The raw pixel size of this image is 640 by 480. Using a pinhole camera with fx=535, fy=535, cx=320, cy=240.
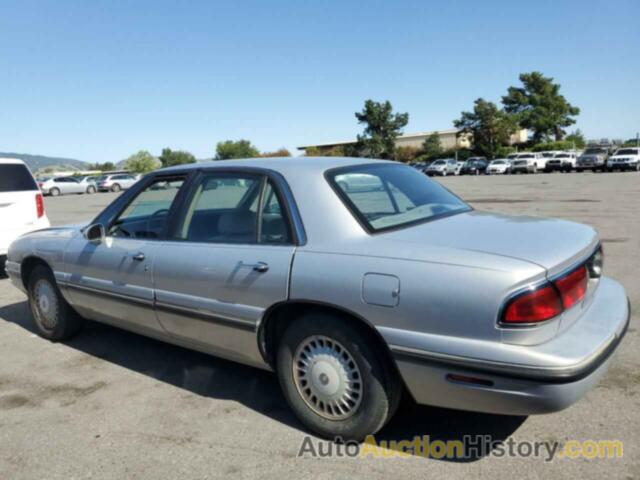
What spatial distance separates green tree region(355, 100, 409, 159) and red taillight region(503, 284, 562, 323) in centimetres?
6518

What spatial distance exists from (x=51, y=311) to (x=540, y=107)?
70.0 meters

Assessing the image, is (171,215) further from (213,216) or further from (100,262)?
(100,262)

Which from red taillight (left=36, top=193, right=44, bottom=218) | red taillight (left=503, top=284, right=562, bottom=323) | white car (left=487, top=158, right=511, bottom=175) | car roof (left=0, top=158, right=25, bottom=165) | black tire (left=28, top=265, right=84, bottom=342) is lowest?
white car (left=487, top=158, right=511, bottom=175)

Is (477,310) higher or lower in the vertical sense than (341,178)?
lower

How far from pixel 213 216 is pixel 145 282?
70 cm

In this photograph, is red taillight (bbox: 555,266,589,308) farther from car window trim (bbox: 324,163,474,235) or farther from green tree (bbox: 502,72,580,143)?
green tree (bbox: 502,72,580,143)

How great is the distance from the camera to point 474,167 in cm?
4909

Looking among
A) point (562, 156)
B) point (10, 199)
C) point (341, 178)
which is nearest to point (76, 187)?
Answer: point (10, 199)

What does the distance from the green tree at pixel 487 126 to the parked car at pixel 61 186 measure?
42720 mm

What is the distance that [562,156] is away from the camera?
43750 mm

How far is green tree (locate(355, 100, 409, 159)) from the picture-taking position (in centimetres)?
6693

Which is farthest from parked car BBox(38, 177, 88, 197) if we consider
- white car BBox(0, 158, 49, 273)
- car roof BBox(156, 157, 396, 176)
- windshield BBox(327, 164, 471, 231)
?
windshield BBox(327, 164, 471, 231)

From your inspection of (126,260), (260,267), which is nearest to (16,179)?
(126,260)

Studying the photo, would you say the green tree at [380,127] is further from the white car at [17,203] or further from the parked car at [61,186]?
the white car at [17,203]
